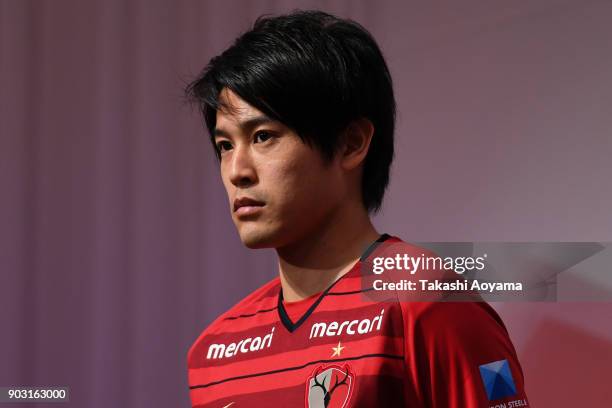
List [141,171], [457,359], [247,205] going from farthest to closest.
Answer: [141,171] → [247,205] → [457,359]

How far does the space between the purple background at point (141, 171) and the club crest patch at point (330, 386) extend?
1.92ft

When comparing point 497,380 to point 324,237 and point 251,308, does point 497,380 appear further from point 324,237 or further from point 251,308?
point 251,308

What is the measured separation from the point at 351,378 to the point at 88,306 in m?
0.95

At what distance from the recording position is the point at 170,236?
2203mm

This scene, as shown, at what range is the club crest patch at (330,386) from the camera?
1416 mm

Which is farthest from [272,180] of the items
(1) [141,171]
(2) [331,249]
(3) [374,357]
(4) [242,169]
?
(1) [141,171]

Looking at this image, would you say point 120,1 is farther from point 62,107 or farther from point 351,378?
point 351,378

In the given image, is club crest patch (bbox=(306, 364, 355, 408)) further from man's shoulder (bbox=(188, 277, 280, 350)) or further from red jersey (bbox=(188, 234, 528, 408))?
man's shoulder (bbox=(188, 277, 280, 350))

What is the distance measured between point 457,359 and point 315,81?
459 mm

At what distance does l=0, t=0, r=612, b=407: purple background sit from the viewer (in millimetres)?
1995

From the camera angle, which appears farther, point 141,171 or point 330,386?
point 141,171

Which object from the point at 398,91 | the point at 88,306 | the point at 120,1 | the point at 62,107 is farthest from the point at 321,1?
the point at 88,306

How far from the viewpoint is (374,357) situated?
1409mm

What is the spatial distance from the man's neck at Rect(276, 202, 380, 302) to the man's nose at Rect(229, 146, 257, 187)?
134 millimetres
